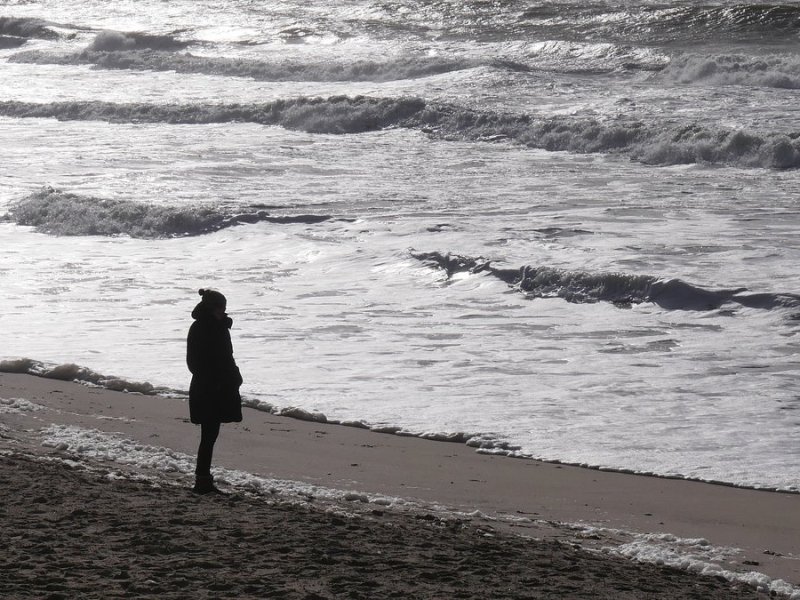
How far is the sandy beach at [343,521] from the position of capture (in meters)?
4.90

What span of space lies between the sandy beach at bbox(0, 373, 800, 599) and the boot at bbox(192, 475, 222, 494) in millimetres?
110

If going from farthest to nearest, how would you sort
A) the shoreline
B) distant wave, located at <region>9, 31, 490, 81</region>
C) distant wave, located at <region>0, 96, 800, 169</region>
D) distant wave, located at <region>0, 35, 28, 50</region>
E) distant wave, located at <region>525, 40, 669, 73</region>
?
distant wave, located at <region>0, 35, 28, 50</region> < distant wave, located at <region>9, 31, 490, 81</region> < distant wave, located at <region>525, 40, 669, 73</region> < distant wave, located at <region>0, 96, 800, 169</region> < the shoreline

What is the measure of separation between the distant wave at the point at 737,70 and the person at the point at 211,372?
22.6 metres

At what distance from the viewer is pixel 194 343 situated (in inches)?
261

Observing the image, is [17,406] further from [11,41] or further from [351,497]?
[11,41]

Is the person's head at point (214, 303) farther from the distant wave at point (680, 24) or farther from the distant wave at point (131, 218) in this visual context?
the distant wave at point (680, 24)

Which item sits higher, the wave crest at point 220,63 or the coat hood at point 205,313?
the wave crest at point 220,63

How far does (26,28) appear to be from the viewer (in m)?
49.9

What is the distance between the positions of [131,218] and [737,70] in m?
16.6

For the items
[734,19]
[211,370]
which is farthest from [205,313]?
[734,19]

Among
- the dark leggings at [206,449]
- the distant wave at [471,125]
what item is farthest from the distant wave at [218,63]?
the dark leggings at [206,449]

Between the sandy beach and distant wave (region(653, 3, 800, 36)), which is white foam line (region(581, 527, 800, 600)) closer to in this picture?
the sandy beach

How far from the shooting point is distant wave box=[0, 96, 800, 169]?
20.5 metres

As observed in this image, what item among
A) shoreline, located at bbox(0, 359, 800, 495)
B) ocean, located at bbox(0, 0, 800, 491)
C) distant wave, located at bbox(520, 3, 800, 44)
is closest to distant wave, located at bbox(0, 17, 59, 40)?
ocean, located at bbox(0, 0, 800, 491)
